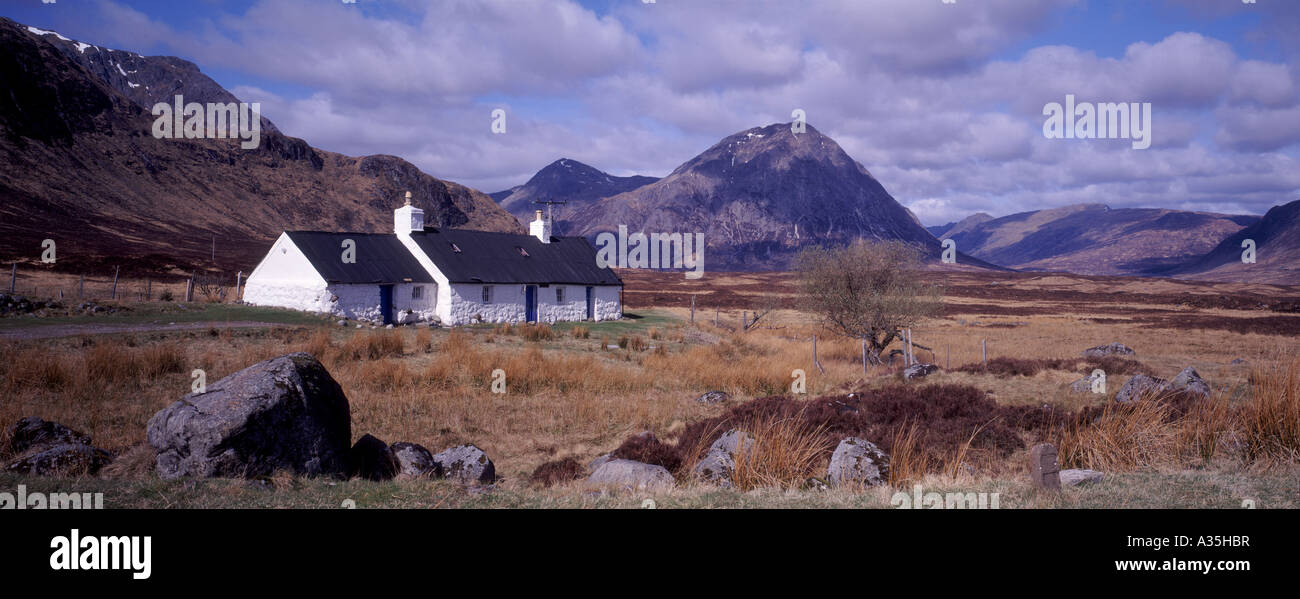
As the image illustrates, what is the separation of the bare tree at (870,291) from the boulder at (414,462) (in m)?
22.6

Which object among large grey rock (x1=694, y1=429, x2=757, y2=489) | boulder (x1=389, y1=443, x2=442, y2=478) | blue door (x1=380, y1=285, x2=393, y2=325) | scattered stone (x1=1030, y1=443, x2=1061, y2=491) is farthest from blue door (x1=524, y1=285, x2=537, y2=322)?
scattered stone (x1=1030, y1=443, x2=1061, y2=491)

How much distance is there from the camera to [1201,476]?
25.1ft

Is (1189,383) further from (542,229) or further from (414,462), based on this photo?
(542,229)

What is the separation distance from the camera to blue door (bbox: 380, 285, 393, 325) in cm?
3534

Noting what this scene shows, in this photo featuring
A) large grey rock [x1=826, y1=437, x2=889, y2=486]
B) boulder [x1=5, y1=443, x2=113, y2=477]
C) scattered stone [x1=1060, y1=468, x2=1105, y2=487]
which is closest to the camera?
scattered stone [x1=1060, y1=468, x2=1105, y2=487]

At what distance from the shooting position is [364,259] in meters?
36.0

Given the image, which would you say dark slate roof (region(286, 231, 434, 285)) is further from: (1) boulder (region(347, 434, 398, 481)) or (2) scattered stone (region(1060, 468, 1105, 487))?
(2) scattered stone (region(1060, 468, 1105, 487))

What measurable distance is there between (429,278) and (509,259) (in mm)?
5597

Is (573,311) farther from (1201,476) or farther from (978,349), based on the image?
(1201,476)

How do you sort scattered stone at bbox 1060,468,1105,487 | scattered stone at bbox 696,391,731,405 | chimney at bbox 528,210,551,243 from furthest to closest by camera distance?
chimney at bbox 528,210,551,243, scattered stone at bbox 696,391,731,405, scattered stone at bbox 1060,468,1105,487

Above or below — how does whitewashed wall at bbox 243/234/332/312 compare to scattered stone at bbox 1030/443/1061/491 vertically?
above

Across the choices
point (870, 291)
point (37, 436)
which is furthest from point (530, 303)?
point (37, 436)

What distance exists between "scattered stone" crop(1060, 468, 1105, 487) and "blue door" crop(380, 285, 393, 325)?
32.4m
